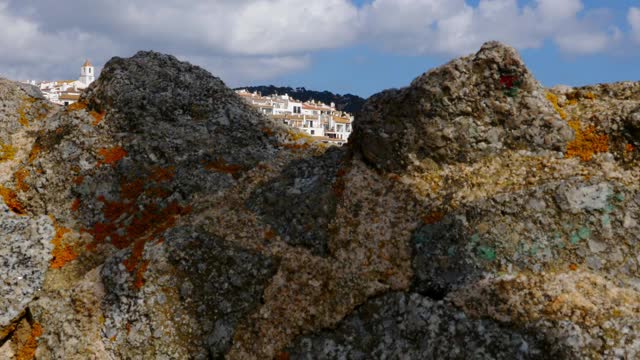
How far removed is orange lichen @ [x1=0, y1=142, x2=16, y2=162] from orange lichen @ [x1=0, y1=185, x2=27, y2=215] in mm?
1476

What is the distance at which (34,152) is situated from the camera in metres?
17.0

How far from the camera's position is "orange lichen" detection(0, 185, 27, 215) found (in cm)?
1560

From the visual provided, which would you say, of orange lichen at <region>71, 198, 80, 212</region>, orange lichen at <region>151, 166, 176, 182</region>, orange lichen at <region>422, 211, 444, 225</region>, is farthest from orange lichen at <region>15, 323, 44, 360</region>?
orange lichen at <region>422, 211, 444, 225</region>

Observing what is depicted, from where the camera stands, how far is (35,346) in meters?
12.9

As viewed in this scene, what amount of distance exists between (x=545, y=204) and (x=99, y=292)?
29.8 feet

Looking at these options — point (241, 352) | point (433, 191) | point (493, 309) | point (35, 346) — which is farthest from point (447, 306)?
point (35, 346)

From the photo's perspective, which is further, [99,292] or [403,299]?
[99,292]

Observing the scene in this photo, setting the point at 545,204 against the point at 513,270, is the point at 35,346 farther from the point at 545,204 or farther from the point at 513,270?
the point at 545,204

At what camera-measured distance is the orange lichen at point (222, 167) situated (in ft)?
53.7

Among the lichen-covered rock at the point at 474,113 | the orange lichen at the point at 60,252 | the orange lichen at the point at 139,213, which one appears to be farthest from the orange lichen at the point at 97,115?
the lichen-covered rock at the point at 474,113

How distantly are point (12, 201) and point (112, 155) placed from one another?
2676 mm

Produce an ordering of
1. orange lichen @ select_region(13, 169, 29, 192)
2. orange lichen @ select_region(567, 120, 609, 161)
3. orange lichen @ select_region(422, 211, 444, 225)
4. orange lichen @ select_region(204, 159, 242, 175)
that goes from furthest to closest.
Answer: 1. orange lichen @ select_region(204, 159, 242, 175)
2. orange lichen @ select_region(13, 169, 29, 192)
3. orange lichen @ select_region(567, 120, 609, 161)
4. orange lichen @ select_region(422, 211, 444, 225)

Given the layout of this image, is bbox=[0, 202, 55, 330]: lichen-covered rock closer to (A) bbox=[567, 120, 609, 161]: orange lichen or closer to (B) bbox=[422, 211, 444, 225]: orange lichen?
(B) bbox=[422, 211, 444, 225]: orange lichen

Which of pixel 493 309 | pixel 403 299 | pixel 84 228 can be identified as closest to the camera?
pixel 493 309
